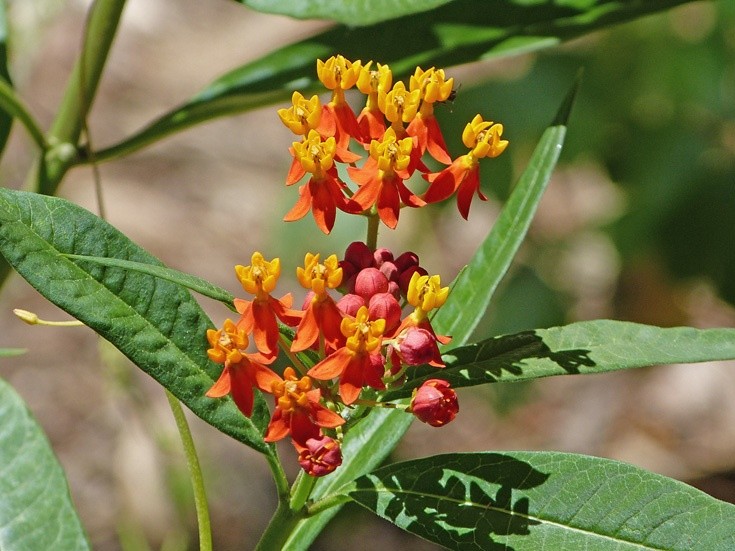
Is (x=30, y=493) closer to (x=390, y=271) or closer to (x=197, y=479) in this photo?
(x=197, y=479)

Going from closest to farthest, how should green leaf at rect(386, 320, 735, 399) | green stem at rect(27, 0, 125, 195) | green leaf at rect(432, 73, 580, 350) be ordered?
green leaf at rect(386, 320, 735, 399) → green leaf at rect(432, 73, 580, 350) → green stem at rect(27, 0, 125, 195)

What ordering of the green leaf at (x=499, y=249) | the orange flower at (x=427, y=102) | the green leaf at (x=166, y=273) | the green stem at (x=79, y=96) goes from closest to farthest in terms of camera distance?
the green leaf at (x=166, y=273) → the orange flower at (x=427, y=102) → the green leaf at (x=499, y=249) → the green stem at (x=79, y=96)

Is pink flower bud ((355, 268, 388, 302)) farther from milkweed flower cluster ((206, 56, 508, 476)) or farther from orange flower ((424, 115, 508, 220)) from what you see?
orange flower ((424, 115, 508, 220))

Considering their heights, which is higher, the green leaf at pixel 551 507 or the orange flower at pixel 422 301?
the orange flower at pixel 422 301

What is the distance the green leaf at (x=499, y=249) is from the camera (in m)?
1.16

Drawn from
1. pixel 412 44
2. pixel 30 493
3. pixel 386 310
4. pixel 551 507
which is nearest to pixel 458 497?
pixel 551 507

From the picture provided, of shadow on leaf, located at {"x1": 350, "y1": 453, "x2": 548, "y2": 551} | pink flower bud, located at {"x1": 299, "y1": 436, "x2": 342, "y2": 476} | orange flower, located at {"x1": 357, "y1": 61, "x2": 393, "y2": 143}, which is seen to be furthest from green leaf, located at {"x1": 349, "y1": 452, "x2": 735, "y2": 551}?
orange flower, located at {"x1": 357, "y1": 61, "x2": 393, "y2": 143}

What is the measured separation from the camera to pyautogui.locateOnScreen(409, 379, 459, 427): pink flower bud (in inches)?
35.2

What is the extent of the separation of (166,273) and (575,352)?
39 cm

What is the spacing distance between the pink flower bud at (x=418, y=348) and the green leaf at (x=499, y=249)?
28 centimetres

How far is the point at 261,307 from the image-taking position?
3.01 ft

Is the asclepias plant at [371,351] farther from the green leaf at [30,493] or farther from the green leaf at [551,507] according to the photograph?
the green leaf at [30,493]

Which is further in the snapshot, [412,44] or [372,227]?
[412,44]

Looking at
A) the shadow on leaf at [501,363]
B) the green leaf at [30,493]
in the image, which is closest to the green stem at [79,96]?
the green leaf at [30,493]
